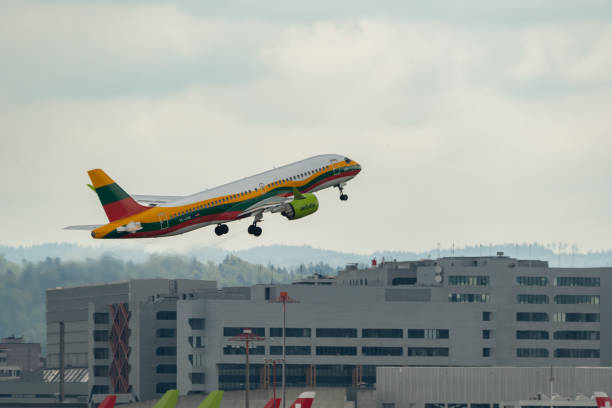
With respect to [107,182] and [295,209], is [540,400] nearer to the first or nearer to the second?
[295,209]

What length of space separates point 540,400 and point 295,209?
6373cm

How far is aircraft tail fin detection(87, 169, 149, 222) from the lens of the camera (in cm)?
14200

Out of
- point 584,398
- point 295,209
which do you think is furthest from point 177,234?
point 584,398

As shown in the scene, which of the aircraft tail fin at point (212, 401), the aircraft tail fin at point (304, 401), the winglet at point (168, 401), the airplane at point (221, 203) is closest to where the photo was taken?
the aircraft tail fin at point (212, 401)

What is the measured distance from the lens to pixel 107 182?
142750 mm

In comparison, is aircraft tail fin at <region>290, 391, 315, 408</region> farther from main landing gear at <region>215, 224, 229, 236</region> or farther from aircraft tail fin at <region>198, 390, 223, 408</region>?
main landing gear at <region>215, 224, 229, 236</region>

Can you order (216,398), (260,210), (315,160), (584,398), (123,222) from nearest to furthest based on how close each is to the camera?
(216,398), (123,222), (260,210), (315,160), (584,398)

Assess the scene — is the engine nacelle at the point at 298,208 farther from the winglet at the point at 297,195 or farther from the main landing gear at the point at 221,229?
the main landing gear at the point at 221,229

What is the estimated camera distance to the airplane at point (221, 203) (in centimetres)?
13988

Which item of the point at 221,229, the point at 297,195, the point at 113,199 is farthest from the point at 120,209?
the point at 297,195

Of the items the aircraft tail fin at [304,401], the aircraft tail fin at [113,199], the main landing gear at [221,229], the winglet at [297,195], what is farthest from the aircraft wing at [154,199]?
the aircraft tail fin at [304,401]

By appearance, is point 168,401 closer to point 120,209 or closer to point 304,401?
point 304,401

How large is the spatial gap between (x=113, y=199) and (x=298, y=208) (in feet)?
76.6

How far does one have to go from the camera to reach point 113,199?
14212 cm
